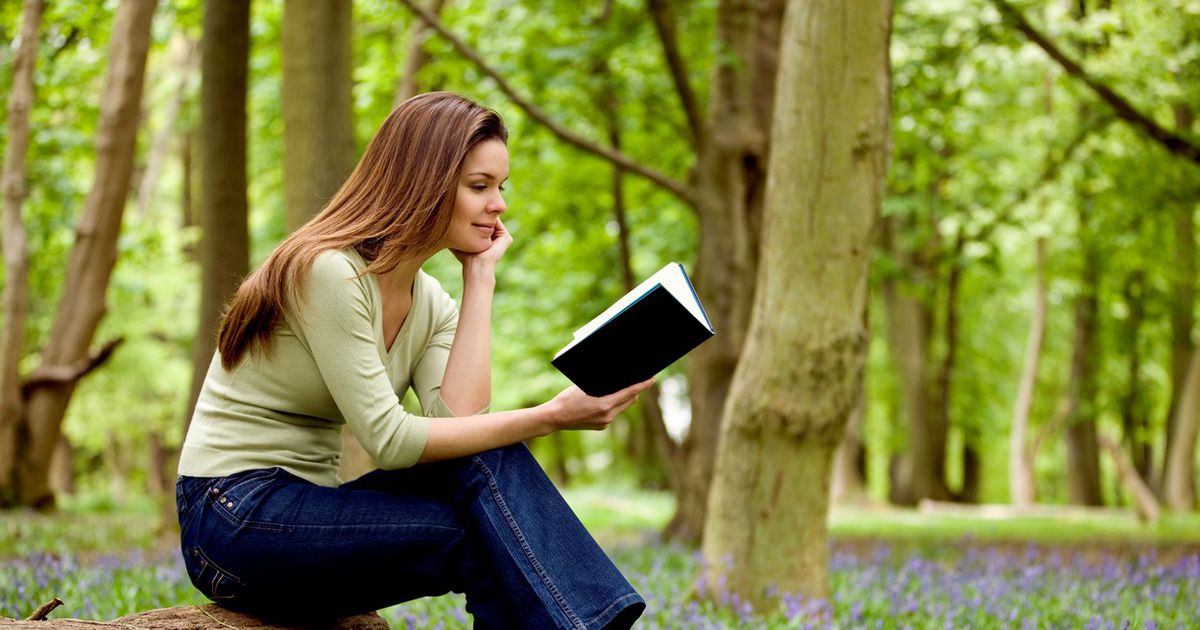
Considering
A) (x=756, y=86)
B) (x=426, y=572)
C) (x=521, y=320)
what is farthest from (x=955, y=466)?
(x=426, y=572)

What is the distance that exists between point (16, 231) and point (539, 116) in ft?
13.3

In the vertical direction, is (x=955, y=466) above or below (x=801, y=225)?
below

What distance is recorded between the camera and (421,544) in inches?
115

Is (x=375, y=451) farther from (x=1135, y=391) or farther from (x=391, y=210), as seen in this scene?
(x=1135, y=391)

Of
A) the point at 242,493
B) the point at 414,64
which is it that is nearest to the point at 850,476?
the point at 414,64

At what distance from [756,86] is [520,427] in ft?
20.2

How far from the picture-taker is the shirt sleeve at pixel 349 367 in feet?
9.39

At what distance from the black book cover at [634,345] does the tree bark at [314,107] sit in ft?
13.2

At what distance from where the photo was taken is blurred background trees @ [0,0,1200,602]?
8.20m

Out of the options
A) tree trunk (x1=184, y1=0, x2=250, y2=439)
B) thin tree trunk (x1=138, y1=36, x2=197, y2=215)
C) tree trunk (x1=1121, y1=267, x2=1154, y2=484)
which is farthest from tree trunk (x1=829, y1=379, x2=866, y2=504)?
tree trunk (x1=184, y1=0, x2=250, y2=439)

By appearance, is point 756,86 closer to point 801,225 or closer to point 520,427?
point 801,225

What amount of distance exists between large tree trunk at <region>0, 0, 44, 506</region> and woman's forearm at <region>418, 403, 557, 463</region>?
20.8ft

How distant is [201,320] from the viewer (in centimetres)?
800

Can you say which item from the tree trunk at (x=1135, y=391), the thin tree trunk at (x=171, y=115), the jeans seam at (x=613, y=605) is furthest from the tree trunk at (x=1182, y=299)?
the thin tree trunk at (x=171, y=115)
